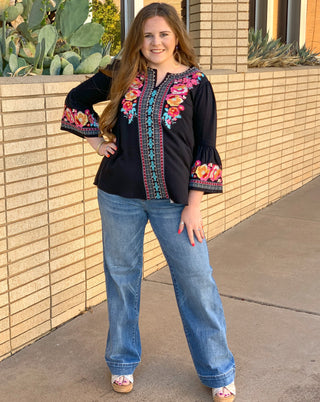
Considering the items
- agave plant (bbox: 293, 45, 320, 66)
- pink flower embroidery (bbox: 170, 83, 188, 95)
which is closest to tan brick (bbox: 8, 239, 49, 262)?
pink flower embroidery (bbox: 170, 83, 188, 95)

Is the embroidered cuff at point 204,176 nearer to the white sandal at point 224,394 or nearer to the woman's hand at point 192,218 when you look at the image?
the woman's hand at point 192,218

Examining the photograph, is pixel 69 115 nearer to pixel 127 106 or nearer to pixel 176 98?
pixel 127 106

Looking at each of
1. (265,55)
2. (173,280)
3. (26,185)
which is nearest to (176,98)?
(173,280)

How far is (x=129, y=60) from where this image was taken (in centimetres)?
279

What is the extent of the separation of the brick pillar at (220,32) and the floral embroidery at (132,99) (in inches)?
110

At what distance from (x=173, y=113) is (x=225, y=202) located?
3.04 meters

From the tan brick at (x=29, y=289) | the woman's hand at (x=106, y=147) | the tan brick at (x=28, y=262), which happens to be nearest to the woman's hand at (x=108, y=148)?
the woman's hand at (x=106, y=147)

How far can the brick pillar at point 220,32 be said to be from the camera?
5453 millimetres

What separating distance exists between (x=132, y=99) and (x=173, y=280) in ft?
2.71

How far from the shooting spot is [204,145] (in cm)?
273

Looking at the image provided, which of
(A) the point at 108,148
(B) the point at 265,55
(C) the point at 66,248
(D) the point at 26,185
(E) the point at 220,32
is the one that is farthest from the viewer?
(B) the point at 265,55

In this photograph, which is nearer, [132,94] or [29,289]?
[132,94]

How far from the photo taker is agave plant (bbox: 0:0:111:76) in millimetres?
3719

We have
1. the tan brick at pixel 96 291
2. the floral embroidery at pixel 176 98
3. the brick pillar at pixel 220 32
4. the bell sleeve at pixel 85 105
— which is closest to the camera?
the floral embroidery at pixel 176 98
